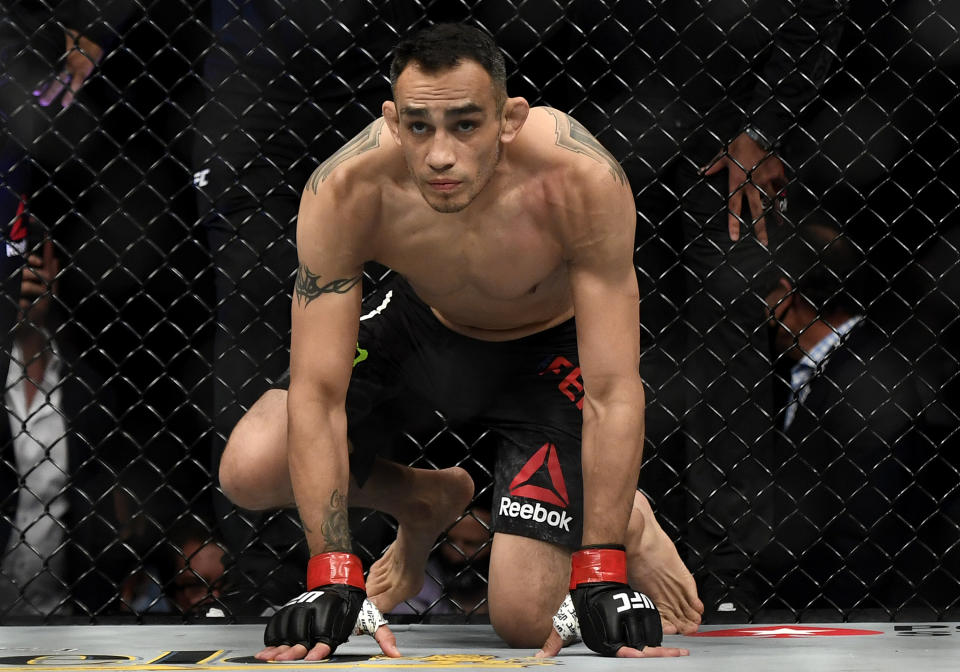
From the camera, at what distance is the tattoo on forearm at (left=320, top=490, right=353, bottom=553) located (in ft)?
4.84

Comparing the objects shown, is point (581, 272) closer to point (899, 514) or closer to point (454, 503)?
point (454, 503)

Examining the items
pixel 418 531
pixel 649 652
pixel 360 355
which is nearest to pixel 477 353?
pixel 360 355

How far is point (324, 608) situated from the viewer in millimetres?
1389

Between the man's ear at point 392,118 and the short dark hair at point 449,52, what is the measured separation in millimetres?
28

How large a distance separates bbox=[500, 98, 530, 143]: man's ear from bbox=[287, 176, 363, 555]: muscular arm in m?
0.22

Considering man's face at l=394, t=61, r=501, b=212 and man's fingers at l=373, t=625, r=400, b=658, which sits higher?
man's face at l=394, t=61, r=501, b=212

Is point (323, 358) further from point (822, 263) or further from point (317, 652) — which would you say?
point (822, 263)

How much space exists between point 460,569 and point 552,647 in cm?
72

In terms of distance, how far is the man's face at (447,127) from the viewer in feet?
4.48

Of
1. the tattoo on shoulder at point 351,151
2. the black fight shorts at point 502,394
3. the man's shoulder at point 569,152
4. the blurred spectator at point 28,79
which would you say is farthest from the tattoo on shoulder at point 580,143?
the blurred spectator at point 28,79

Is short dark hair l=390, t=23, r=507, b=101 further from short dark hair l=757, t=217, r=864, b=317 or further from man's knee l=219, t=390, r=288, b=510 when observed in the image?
short dark hair l=757, t=217, r=864, b=317

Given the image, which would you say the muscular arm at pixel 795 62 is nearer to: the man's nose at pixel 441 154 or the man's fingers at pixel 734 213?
the man's fingers at pixel 734 213

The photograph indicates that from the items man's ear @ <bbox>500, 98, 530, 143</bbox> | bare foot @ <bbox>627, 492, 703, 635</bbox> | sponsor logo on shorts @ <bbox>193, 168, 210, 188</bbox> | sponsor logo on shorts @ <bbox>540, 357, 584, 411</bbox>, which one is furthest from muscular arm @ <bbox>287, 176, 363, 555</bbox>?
sponsor logo on shorts @ <bbox>193, 168, 210, 188</bbox>

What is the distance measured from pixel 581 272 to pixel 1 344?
1.11 m
